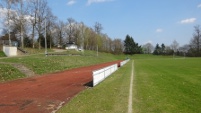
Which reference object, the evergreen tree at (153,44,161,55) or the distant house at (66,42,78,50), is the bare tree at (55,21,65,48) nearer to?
the distant house at (66,42,78,50)

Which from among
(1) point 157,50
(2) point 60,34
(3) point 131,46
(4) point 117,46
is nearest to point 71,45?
(2) point 60,34

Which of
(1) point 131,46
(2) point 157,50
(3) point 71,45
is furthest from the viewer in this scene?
(2) point 157,50

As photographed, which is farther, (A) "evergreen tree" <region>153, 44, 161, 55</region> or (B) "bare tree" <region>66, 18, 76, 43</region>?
(A) "evergreen tree" <region>153, 44, 161, 55</region>

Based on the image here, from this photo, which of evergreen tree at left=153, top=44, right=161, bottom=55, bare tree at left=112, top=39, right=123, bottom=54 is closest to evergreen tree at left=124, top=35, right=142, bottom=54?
A: bare tree at left=112, top=39, right=123, bottom=54

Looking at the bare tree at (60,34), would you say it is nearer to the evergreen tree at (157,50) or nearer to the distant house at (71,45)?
the distant house at (71,45)

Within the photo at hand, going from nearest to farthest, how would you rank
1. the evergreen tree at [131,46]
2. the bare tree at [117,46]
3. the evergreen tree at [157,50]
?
the bare tree at [117,46], the evergreen tree at [131,46], the evergreen tree at [157,50]

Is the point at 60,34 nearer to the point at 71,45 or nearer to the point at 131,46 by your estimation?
the point at 71,45

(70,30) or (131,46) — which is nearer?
(70,30)

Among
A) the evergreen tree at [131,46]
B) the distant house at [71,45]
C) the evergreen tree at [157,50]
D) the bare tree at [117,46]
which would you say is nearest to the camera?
the distant house at [71,45]

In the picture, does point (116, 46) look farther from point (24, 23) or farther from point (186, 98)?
point (186, 98)

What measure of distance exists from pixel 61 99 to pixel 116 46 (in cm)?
15173

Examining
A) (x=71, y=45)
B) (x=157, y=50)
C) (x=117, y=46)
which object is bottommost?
(x=157, y=50)

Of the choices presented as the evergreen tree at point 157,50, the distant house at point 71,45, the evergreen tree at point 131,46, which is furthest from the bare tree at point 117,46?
the distant house at point 71,45

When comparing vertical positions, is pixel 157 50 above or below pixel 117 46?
below
